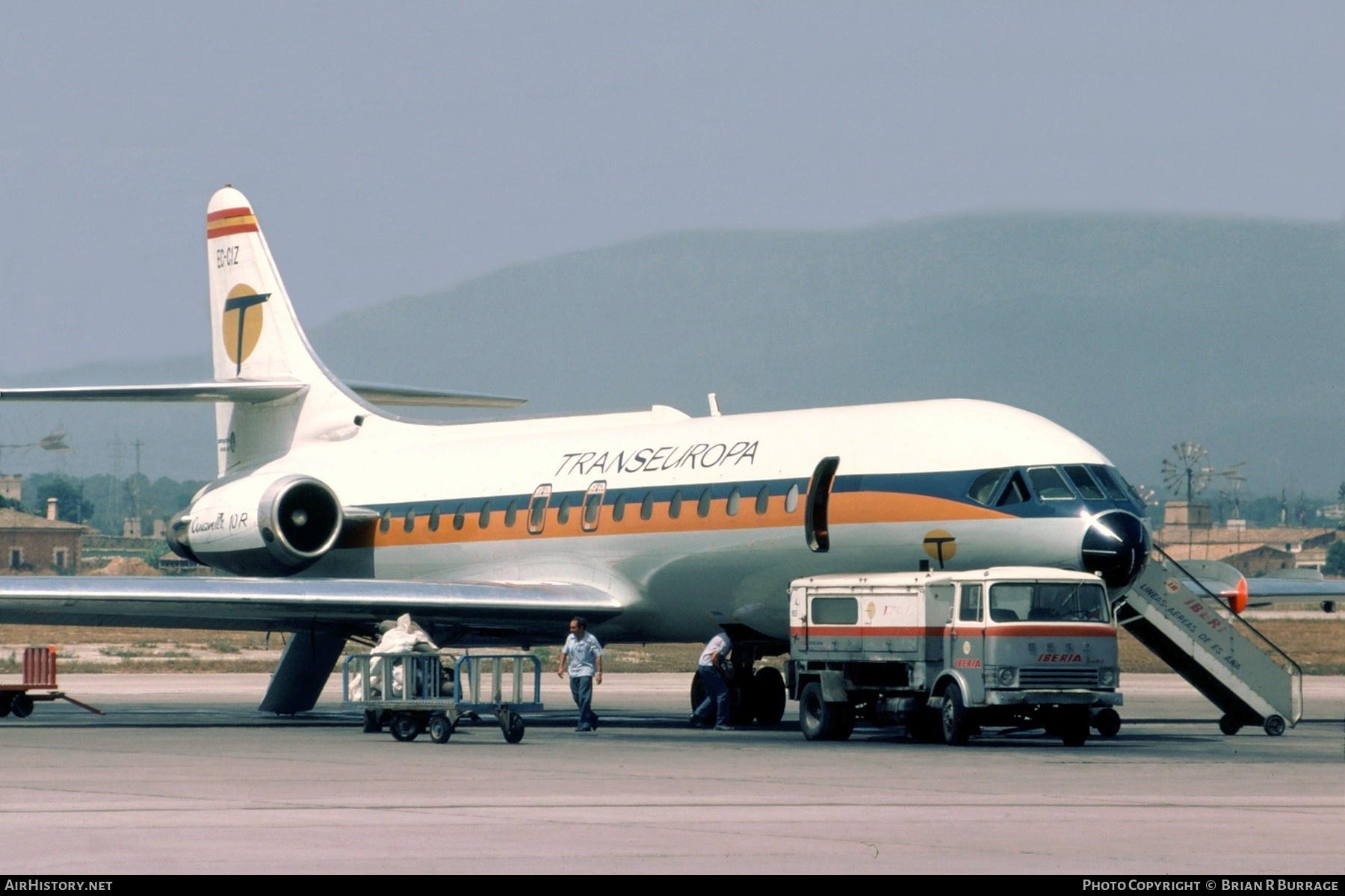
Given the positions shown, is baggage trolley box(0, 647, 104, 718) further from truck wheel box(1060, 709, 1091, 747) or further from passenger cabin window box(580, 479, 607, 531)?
truck wheel box(1060, 709, 1091, 747)

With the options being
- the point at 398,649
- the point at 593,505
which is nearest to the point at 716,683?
the point at 593,505

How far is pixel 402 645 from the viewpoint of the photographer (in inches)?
990

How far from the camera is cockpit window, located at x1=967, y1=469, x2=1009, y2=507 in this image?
24.5m

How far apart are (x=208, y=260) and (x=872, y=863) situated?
29.0 m

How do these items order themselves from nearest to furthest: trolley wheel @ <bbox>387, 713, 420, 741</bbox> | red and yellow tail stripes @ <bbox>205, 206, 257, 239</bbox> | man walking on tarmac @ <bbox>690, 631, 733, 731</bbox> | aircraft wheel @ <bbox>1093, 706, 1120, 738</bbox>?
1. aircraft wheel @ <bbox>1093, 706, 1120, 738</bbox>
2. trolley wheel @ <bbox>387, 713, 420, 741</bbox>
3. man walking on tarmac @ <bbox>690, 631, 733, 731</bbox>
4. red and yellow tail stripes @ <bbox>205, 206, 257, 239</bbox>

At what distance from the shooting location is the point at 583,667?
86.0ft

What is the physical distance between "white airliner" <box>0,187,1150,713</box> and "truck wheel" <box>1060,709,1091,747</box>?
1.89 meters

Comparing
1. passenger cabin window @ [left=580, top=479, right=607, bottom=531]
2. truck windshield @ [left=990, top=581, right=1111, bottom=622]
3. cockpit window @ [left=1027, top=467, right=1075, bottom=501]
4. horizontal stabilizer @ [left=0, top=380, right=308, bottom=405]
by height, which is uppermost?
horizontal stabilizer @ [left=0, top=380, right=308, bottom=405]

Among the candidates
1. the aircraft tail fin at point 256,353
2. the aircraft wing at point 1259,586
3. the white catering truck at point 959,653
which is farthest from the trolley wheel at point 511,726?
the aircraft tail fin at point 256,353

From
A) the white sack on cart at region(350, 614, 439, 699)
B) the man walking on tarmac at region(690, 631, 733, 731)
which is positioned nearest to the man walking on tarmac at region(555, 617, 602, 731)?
the man walking on tarmac at region(690, 631, 733, 731)

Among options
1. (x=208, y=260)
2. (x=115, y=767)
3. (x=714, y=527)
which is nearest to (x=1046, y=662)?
Result: (x=714, y=527)

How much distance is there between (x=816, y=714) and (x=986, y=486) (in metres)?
3.39

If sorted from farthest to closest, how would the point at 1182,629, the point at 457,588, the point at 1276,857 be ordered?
the point at 457,588 < the point at 1182,629 < the point at 1276,857
